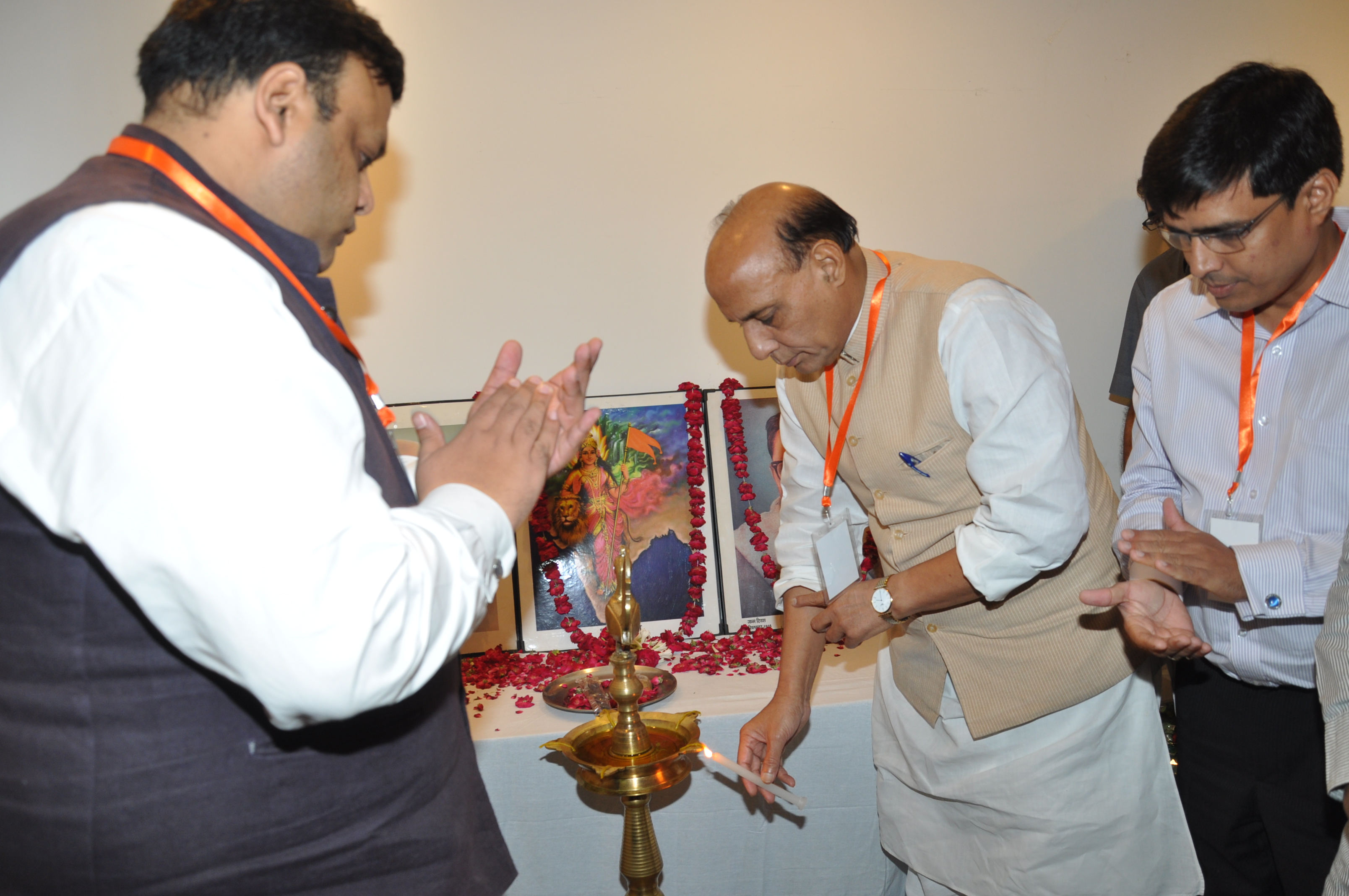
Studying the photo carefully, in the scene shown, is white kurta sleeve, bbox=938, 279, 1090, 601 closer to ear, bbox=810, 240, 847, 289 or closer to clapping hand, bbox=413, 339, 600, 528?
ear, bbox=810, 240, 847, 289

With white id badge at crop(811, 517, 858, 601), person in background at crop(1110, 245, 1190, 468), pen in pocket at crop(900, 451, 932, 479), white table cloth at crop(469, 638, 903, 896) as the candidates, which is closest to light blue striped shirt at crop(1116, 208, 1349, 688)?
pen in pocket at crop(900, 451, 932, 479)

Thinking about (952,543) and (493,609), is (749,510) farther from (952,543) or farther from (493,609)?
(952,543)

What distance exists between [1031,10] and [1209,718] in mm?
2294

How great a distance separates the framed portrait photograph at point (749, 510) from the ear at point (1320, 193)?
1.51 metres

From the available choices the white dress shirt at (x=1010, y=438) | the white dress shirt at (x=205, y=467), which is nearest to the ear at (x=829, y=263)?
the white dress shirt at (x=1010, y=438)

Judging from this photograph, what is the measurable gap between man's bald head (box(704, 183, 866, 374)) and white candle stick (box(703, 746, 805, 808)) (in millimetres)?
805

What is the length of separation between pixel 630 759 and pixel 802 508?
704 millimetres

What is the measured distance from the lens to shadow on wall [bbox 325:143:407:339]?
2.83 metres

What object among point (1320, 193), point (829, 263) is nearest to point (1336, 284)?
point (1320, 193)

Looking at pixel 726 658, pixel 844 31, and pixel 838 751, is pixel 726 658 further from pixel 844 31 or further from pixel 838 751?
pixel 844 31

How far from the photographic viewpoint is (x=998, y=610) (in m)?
1.84

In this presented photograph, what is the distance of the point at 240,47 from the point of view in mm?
1046

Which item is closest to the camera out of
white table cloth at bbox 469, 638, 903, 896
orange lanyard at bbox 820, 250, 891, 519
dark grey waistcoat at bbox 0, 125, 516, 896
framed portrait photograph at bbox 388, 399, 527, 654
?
dark grey waistcoat at bbox 0, 125, 516, 896

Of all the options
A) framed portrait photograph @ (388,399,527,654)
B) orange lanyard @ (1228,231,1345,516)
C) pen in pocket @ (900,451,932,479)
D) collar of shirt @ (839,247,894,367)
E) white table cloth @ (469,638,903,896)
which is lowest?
white table cloth @ (469,638,903,896)
